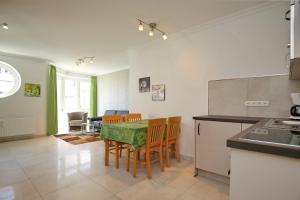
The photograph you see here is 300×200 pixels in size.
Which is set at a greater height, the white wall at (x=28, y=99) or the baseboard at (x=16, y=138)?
the white wall at (x=28, y=99)

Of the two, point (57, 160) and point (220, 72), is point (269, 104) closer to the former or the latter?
point (220, 72)

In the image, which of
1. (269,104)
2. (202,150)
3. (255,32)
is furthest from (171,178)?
(255,32)

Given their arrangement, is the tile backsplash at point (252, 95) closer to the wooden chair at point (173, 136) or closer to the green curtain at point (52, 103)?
the wooden chair at point (173, 136)

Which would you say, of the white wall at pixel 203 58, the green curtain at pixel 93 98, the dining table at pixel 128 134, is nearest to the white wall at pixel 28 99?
the green curtain at pixel 93 98

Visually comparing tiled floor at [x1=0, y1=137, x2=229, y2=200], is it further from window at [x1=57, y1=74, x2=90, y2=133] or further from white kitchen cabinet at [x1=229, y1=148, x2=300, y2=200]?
window at [x1=57, y1=74, x2=90, y2=133]

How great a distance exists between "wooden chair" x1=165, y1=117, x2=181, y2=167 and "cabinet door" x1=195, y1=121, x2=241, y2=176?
0.52 m

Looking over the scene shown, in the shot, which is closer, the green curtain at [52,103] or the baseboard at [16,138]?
the baseboard at [16,138]

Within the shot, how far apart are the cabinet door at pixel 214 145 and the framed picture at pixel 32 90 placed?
521 centimetres

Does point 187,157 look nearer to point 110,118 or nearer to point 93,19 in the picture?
point 110,118

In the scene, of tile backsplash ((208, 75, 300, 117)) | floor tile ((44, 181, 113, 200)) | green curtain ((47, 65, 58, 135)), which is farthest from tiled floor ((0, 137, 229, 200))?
green curtain ((47, 65, 58, 135))

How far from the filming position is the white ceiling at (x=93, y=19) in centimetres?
236

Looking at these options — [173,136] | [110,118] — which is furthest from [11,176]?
[173,136]

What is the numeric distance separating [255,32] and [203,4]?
90 centimetres

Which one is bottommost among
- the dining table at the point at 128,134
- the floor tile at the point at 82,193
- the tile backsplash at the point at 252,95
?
the floor tile at the point at 82,193
